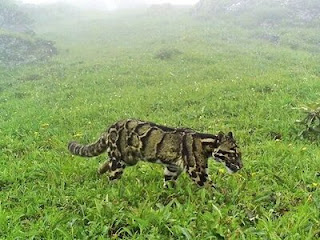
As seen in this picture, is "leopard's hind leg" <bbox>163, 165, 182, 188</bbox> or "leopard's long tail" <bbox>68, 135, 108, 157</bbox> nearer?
"leopard's hind leg" <bbox>163, 165, 182, 188</bbox>

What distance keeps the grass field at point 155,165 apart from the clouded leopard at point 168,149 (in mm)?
348

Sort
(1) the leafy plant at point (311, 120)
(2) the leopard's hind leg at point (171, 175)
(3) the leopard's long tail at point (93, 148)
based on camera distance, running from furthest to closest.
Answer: (1) the leafy plant at point (311, 120), (3) the leopard's long tail at point (93, 148), (2) the leopard's hind leg at point (171, 175)

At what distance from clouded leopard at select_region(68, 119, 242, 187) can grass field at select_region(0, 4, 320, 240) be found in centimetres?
35

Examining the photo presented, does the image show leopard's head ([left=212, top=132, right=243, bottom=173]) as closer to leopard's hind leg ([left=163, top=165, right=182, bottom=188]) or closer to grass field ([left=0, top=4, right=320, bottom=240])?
grass field ([left=0, top=4, right=320, bottom=240])

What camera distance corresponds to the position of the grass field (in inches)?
230

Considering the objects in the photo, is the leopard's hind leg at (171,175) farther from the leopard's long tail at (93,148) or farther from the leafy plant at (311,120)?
the leafy plant at (311,120)

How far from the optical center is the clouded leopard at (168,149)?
6.69 metres

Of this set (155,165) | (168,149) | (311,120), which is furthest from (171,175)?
(311,120)

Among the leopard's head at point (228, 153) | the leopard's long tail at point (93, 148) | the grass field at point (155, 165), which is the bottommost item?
the grass field at point (155, 165)

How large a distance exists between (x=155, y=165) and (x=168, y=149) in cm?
162

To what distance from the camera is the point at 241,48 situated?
29.5 metres

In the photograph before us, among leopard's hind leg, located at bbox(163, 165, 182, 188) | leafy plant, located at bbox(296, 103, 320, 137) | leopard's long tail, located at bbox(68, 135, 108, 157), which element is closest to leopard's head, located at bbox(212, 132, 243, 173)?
leopard's hind leg, located at bbox(163, 165, 182, 188)

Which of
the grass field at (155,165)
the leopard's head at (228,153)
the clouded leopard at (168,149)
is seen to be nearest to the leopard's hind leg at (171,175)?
the clouded leopard at (168,149)

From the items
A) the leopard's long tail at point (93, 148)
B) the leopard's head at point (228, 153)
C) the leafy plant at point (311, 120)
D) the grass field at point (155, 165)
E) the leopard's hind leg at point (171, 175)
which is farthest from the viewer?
the leafy plant at point (311, 120)
